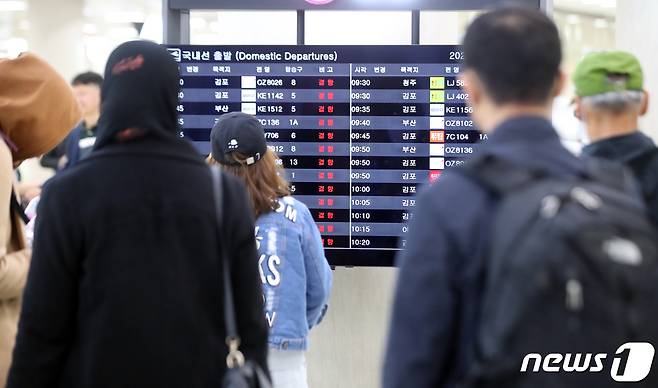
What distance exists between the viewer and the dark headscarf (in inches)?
85.8

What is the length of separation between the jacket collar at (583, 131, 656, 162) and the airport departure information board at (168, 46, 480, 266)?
1695mm

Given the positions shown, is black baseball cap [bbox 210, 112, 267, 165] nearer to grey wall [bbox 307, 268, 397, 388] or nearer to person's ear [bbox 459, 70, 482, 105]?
grey wall [bbox 307, 268, 397, 388]

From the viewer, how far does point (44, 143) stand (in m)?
2.88

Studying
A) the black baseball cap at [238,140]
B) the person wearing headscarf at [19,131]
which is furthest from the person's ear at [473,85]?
the black baseball cap at [238,140]

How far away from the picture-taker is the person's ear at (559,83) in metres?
1.81

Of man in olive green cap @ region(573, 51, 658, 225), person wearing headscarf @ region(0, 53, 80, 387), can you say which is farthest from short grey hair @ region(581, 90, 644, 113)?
person wearing headscarf @ region(0, 53, 80, 387)

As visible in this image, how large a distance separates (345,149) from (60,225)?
250cm

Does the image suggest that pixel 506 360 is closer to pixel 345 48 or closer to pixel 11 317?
pixel 11 317

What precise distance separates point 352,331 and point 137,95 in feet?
9.36

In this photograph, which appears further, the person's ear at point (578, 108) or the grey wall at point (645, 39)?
the grey wall at point (645, 39)

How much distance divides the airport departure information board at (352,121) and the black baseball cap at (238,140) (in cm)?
98

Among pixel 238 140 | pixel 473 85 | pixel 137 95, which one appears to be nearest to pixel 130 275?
pixel 137 95

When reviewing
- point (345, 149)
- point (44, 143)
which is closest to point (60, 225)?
point (44, 143)

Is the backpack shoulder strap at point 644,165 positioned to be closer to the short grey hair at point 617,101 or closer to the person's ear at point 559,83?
the short grey hair at point 617,101
